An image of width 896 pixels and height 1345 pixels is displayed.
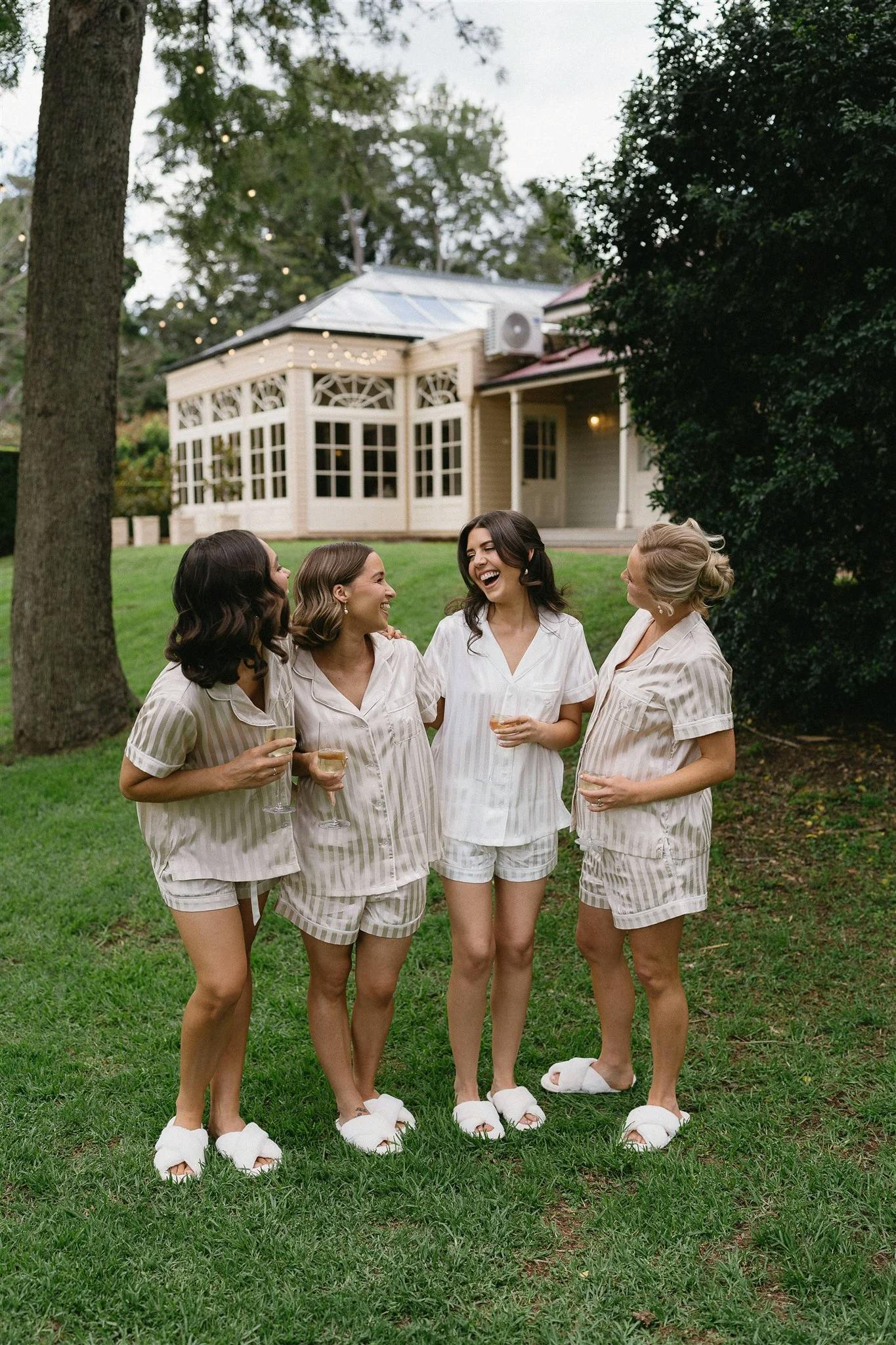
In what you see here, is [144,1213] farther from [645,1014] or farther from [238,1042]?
[645,1014]

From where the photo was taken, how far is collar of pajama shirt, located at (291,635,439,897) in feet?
9.87

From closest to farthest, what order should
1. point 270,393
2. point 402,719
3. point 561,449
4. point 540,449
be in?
point 402,719 → point 540,449 → point 561,449 → point 270,393

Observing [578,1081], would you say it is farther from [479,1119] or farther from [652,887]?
[652,887]

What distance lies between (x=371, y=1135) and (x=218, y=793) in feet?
3.51

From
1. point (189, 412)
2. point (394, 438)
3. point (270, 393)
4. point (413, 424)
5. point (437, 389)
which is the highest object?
point (189, 412)

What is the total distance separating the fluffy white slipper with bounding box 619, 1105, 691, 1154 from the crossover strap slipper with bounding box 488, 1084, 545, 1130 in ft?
0.83

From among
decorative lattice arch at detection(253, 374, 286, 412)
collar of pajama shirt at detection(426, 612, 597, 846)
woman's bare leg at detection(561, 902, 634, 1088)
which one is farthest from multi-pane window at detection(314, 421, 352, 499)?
woman's bare leg at detection(561, 902, 634, 1088)

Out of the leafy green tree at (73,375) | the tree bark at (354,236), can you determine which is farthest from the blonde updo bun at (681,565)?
the tree bark at (354,236)

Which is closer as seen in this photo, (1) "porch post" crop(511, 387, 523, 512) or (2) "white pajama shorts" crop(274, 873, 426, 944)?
(2) "white pajama shorts" crop(274, 873, 426, 944)

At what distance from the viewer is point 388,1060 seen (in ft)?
12.4

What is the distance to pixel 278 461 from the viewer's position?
69.5 feet

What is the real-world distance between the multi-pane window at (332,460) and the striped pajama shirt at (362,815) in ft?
58.8

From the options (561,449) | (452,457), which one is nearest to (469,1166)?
(452,457)

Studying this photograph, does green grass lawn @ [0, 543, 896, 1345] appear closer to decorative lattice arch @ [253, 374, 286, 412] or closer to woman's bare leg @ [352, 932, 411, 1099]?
woman's bare leg @ [352, 932, 411, 1099]
